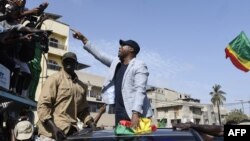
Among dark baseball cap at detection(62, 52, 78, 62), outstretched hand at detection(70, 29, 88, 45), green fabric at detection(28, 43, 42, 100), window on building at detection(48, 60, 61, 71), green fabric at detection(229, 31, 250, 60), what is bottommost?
dark baseball cap at detection(62, 52, 78, 62)

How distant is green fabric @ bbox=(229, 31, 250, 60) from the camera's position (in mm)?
16531

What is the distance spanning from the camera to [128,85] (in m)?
4.89

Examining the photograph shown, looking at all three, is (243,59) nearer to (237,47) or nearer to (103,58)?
(237,47)

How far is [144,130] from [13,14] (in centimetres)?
575

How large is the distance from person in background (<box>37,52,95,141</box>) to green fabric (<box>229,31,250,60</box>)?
40.6 ft

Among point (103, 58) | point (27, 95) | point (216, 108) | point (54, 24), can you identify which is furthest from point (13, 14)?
point (216, 108)

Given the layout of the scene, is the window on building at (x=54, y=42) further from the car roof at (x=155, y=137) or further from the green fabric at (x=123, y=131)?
the car roof at (x=155, y=137)

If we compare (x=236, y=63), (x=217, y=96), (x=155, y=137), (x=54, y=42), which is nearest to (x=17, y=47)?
(x=155, y=137)

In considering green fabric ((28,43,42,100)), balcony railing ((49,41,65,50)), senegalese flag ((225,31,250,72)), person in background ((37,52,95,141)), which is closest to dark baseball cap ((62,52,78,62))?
person in background ((37,52,95,141))

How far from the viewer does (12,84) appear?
10.2 meters

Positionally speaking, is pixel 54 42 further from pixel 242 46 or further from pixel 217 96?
pixel 217 96

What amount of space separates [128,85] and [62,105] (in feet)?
2.67

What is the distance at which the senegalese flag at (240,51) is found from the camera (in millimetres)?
16172

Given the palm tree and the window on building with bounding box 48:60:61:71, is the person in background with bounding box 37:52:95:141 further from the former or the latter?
the palm tree
